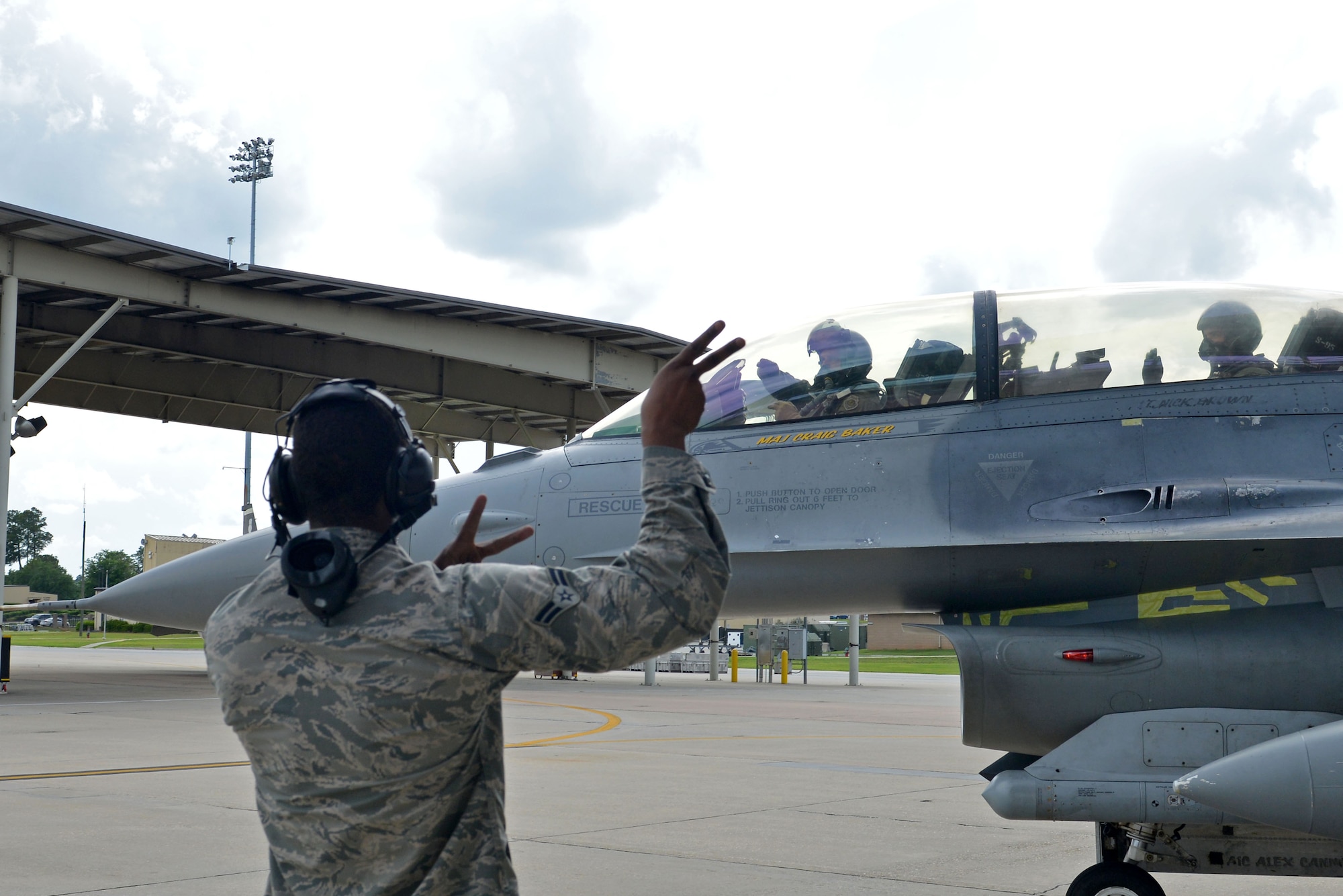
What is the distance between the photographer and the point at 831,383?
6.00 meters

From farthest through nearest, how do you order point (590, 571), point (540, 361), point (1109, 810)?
point (540, 361) → point (1109, 810) → point (590, 571)

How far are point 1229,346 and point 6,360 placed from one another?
1741cm

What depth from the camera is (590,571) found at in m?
2.12

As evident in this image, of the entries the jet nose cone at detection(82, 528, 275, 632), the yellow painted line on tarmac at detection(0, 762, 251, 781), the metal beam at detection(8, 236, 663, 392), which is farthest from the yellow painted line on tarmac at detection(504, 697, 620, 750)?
the metal beam at detection(8, 236, 663, 392)

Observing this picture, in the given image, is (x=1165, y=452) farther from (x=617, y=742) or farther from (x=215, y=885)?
(x=617, y=742)

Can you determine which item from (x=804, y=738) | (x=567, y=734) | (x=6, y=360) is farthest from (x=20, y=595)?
(x=804, y=738)

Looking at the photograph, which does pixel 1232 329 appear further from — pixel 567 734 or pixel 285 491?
pixel 567 734

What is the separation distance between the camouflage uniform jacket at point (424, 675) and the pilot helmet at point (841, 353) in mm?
3959

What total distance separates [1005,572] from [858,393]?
1135mm

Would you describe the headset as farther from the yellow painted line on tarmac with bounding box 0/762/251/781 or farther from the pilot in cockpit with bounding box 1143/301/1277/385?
the yellow painted line on tarmac with bounding box 0/762/251/781

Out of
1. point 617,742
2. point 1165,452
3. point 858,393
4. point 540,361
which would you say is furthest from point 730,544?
point 540,361

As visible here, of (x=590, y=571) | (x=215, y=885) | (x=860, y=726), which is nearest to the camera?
(x=590, y=571)

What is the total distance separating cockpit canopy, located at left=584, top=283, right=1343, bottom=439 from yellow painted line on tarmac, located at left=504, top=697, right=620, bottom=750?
6.65 metres

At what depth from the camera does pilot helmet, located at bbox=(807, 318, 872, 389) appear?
5.99m
